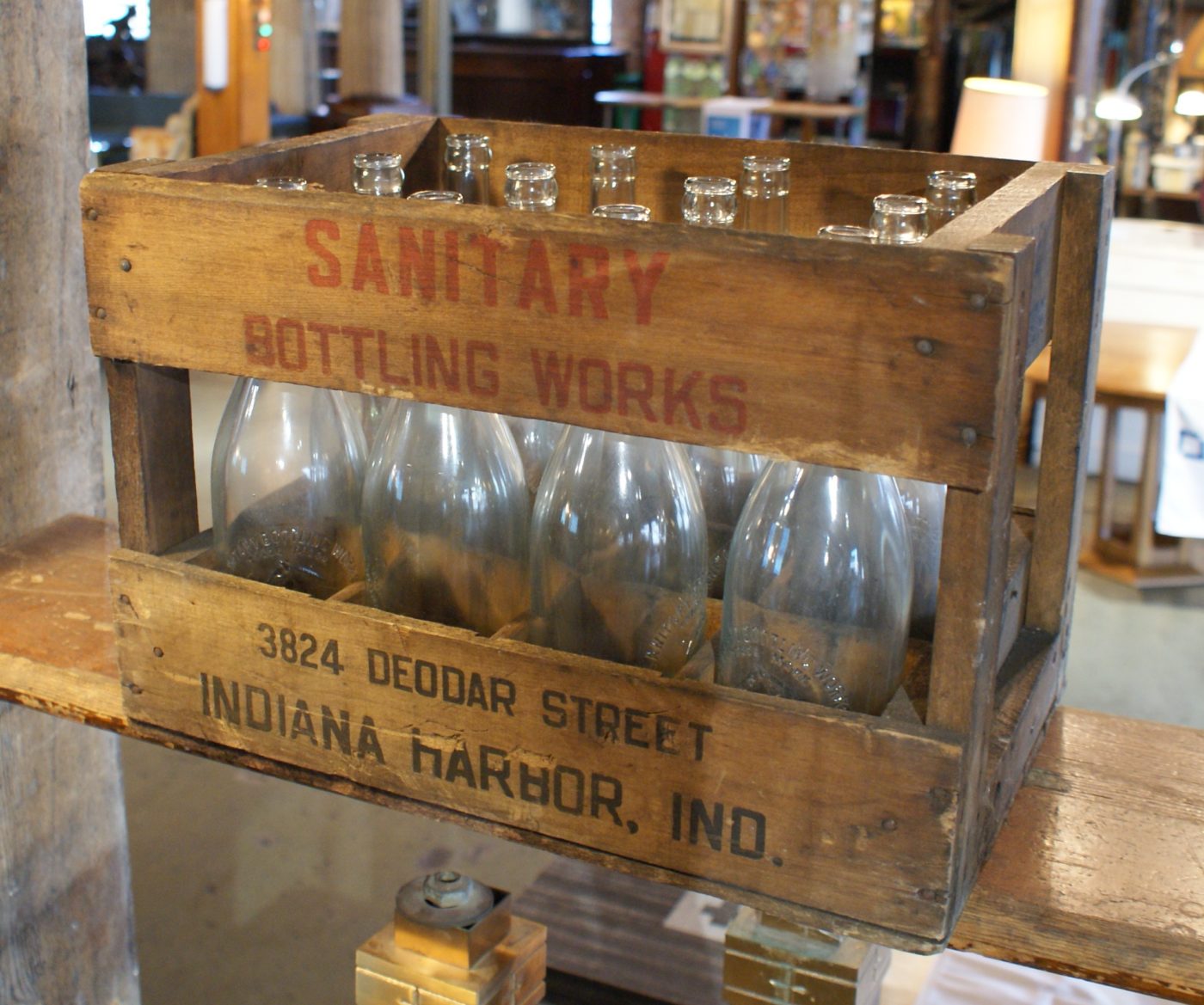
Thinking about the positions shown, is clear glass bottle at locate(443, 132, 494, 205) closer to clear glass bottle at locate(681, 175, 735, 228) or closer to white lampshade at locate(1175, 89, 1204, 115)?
clear glass bottle at locate(681, 175, 735, 228)

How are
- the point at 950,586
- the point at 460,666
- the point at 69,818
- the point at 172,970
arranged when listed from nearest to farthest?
the point at 950,586 < the point at 460,666 < the point at 69,818 < the point at 172,970

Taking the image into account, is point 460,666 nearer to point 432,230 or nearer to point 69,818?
point 432,230

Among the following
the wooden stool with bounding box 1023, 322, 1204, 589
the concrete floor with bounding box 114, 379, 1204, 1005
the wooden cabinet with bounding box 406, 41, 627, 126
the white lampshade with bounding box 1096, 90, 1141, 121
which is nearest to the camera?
the concrete floor with bounding box 114, 379, 1204, 1005

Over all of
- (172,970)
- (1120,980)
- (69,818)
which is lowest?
(172,970)

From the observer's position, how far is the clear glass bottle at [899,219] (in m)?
0.78

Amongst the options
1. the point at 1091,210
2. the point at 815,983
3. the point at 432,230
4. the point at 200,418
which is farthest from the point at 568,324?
the point at 200,418

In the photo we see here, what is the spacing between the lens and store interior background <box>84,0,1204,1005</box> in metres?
2.25

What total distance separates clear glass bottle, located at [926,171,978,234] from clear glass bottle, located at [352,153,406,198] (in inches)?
14.2

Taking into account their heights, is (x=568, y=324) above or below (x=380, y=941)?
above

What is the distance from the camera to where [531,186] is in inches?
36.4

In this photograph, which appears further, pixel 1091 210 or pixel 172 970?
pixel 172 970

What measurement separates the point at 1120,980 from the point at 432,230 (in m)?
0.55

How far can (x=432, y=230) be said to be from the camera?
29.5 inches

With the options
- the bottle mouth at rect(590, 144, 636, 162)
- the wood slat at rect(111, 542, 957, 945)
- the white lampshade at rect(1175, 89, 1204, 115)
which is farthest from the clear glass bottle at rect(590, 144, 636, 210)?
the white lampshade at rect(1175, 89, 1204, 115)
